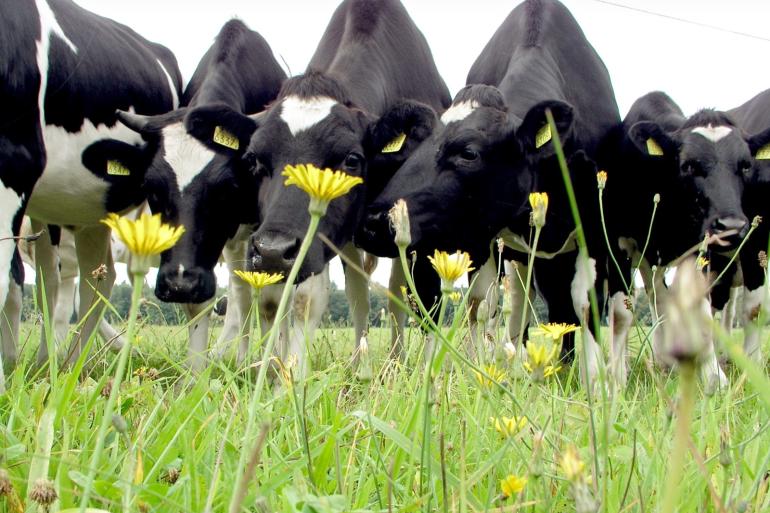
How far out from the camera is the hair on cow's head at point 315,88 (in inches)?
159

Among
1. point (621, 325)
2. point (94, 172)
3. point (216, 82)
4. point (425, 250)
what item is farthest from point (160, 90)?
point (621, 325)

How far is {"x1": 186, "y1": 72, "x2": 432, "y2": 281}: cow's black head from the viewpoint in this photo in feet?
11.2

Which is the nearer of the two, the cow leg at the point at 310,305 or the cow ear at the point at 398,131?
the cow leg at the point at 310,305

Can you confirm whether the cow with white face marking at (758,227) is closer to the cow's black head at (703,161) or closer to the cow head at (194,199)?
the cow's black head at (703,161)

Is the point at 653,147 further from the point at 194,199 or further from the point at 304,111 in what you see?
the point at 194,199

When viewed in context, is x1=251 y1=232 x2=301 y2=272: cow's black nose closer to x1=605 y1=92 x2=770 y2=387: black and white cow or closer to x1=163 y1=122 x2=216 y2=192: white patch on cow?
x1=163 y1=122 x2=216 y2=192: white patch on cow

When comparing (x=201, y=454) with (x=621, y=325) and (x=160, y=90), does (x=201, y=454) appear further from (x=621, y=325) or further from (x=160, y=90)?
(x=160, y=90)

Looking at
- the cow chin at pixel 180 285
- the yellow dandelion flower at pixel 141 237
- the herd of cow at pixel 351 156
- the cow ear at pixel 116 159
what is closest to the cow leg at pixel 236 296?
the herd of cow at pixel 351 156

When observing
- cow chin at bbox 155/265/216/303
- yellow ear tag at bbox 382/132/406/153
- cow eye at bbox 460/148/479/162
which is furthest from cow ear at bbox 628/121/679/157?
cow chin at bbox 155/265/216/303

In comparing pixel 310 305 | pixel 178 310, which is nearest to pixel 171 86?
pixel 178 310

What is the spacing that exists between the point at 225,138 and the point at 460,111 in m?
1.25

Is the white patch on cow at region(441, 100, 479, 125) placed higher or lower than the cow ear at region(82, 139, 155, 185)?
higher

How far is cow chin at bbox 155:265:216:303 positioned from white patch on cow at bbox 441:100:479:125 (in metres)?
1.54

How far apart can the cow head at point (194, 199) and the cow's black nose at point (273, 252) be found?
82 cm
